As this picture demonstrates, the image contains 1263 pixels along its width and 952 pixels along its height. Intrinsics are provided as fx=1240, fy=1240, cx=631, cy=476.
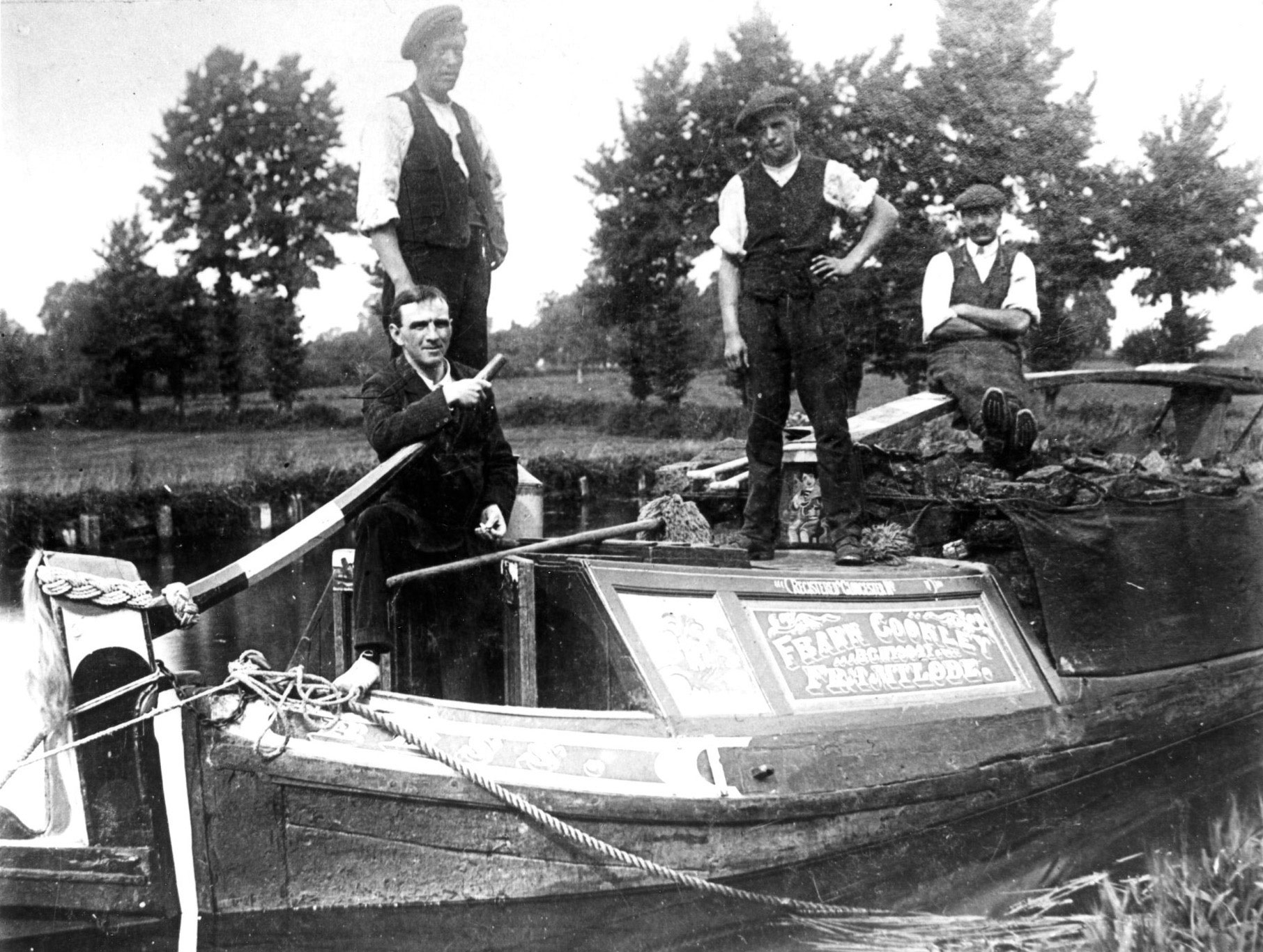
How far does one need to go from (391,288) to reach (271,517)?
19.0ft

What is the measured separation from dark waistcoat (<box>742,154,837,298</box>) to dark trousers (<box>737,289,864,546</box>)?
72 mm

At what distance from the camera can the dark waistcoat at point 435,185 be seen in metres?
4.88

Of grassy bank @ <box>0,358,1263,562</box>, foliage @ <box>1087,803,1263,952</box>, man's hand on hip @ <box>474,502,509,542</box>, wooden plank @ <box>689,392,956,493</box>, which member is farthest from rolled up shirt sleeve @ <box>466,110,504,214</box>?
foliage @ <box>1087,803,1263,952</box>

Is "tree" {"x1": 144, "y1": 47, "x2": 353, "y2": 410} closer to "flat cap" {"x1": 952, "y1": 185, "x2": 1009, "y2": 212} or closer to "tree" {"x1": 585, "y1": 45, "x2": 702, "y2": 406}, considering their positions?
"tree" {"x1": 585, "y1": 45, "x2": 702, "y2": 406}

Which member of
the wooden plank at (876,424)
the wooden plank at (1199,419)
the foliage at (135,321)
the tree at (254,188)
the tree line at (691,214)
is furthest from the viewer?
the foliage at (135,321)

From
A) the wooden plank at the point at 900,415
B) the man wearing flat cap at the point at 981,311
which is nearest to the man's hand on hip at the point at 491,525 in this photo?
the wooden plank at the point at 900,415

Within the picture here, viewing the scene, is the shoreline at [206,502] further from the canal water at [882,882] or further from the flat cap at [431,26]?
the flat cap at [431,26]

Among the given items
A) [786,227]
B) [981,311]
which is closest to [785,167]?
[786,227]

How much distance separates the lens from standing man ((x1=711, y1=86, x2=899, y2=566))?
4.99 m

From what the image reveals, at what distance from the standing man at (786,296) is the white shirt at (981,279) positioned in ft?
3.52

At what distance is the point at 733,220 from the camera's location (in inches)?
201

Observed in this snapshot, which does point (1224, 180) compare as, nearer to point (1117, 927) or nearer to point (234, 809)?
point (1117, 927)

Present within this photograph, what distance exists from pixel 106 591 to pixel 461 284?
2.09 m

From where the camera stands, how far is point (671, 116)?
714 cm
